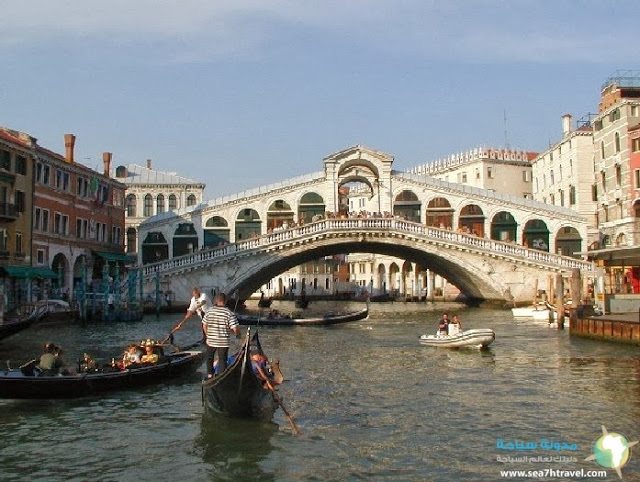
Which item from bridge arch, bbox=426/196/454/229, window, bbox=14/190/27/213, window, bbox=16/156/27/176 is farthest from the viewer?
bridge arch, bbox=426/196/454/229

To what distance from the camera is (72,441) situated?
8.34 meters

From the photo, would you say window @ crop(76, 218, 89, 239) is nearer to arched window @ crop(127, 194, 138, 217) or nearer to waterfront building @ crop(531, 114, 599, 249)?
arched window @ crop(127, 194, 138, 217)

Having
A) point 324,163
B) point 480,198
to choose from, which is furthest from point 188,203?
point 480,198

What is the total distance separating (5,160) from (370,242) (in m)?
14.1

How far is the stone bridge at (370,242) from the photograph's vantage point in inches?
1192

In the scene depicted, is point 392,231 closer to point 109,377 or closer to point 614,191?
point 614,191

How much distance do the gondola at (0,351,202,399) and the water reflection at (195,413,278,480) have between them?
79.8 inches

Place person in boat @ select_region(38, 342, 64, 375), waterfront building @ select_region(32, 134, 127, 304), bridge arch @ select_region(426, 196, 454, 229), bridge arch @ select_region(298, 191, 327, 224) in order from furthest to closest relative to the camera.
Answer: bridge arch @ select_region(426, 196, 454, 229)
bridge arch @ select_region(298, 191, 327, 224)
waterfront building @ select_region(32, 134, 127, 304)
person in boat @ select_region(38, 342, 64, 375)

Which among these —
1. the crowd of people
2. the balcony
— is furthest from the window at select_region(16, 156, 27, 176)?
the crowd of people

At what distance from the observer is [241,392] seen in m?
8.58

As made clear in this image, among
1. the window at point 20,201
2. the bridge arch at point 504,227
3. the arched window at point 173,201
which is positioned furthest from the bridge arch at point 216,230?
the bridge arch at point 504,227

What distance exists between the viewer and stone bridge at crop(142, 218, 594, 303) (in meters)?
30.3

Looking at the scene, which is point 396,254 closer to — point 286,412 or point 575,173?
point 575,173

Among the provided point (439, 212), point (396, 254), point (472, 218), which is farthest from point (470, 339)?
point (439, 212)
